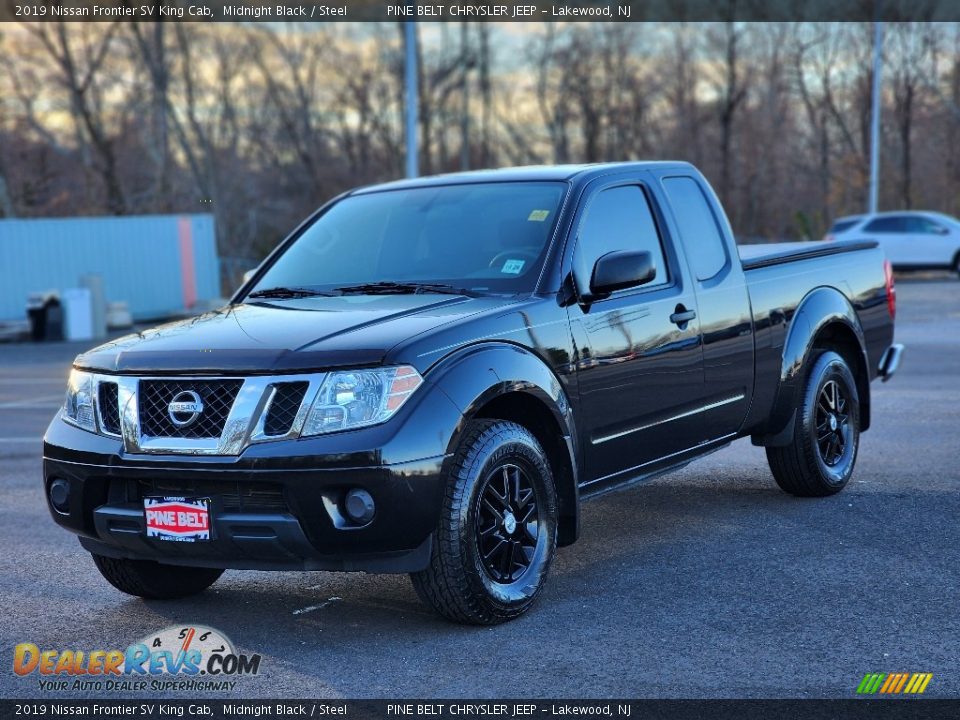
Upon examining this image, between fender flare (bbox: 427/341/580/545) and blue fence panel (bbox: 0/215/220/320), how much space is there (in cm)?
2362

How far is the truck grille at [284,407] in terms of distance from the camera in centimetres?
Result: 484

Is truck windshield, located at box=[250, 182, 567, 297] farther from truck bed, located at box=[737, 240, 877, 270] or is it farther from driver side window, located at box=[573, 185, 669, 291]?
truck bed, located at box=[737, 240, 877, 270]

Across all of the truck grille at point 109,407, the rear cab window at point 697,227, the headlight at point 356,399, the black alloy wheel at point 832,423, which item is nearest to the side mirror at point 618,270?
the rear cab window at point 697,227

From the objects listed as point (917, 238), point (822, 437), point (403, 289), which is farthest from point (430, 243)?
point (917, 238)

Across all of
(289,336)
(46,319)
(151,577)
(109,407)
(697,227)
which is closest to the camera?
(289,336)

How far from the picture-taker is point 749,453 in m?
9.47

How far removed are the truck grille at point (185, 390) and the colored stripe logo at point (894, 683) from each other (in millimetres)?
2444

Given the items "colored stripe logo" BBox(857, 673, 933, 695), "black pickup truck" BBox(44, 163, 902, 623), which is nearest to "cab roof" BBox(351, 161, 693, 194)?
"black pickup truck" BBox(44, 163, 902, 623)

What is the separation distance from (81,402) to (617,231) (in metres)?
2.60

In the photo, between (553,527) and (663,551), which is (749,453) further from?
(553,527)

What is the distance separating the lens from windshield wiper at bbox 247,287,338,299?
6.11 m

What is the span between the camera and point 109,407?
525 cm

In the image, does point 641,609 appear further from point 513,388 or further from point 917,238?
point 917,238

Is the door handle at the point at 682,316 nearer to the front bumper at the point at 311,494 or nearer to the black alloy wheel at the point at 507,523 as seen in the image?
the black alloy wheel at the point at 507,523
